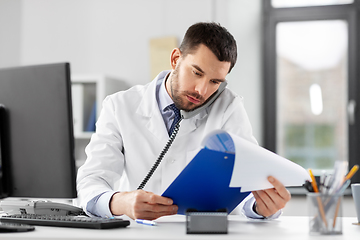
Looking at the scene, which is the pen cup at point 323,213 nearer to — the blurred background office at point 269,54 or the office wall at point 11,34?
the blurred background office at point 269,54

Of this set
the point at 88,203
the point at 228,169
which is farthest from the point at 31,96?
the point at 228,169

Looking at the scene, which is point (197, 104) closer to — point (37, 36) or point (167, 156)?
point (167, 156)

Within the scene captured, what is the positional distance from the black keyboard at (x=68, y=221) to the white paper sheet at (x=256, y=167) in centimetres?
Answer: 30

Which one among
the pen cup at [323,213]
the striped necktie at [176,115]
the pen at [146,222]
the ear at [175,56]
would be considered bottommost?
the pen at [146,222]

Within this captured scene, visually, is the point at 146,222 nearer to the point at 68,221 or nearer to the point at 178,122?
the point at 68,221

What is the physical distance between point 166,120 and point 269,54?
1958 mm

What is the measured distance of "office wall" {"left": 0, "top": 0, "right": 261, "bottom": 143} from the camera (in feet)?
10.8

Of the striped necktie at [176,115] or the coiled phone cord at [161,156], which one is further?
the striped necktie at [176,115]

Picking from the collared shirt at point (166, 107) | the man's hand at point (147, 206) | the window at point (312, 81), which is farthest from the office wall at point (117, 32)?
the man's hand at point (147, 206)

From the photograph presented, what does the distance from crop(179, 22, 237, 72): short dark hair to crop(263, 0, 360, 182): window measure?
6.23ft

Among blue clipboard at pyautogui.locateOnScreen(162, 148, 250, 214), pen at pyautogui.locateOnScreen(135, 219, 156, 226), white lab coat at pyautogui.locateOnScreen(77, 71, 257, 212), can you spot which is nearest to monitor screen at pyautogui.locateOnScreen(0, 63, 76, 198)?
pen at pyautogui.locateOnScreen(135, 219, 156, 226)

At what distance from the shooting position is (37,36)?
3.58 m

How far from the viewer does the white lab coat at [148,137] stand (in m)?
1.63

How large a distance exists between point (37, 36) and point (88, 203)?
2586mm
